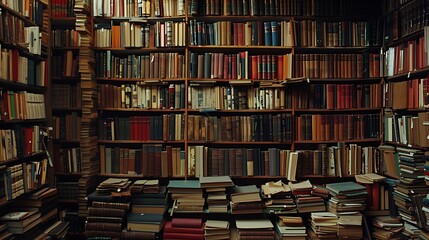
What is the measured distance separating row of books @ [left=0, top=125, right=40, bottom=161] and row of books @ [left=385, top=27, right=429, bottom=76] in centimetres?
355

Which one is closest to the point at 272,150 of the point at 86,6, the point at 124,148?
the point at 124,148

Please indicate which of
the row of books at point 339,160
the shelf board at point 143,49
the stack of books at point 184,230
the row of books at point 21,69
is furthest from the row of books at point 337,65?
the row of books at point 21,69

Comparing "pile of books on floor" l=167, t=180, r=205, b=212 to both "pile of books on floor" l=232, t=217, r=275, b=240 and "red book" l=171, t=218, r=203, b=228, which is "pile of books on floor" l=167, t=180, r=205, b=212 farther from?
"pile of books on floor" l=232, t=217, r=275, b=240

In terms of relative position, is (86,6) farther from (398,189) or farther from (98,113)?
(398,189)

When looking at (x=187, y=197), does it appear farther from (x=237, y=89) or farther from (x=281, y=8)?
(x=281, y=8)

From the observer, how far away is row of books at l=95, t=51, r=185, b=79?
3.38 meters

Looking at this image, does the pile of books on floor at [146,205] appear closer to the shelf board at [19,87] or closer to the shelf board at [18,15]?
the shelf board at [19,87]

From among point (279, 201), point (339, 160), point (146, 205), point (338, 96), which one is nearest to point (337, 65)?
point (338, 96)

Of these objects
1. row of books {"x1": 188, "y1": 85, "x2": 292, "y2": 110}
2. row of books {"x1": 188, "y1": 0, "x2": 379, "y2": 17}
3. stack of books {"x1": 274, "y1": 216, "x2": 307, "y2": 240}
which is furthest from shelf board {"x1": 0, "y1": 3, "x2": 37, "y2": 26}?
stack of books {"x1": 274, "y1": 216, "x2": 307, "y2": 240}

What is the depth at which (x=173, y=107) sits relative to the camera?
340 cm

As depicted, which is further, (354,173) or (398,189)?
(354,173)

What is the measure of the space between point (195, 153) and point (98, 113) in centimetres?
116

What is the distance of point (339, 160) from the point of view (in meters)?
3.33

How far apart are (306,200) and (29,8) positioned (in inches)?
126
